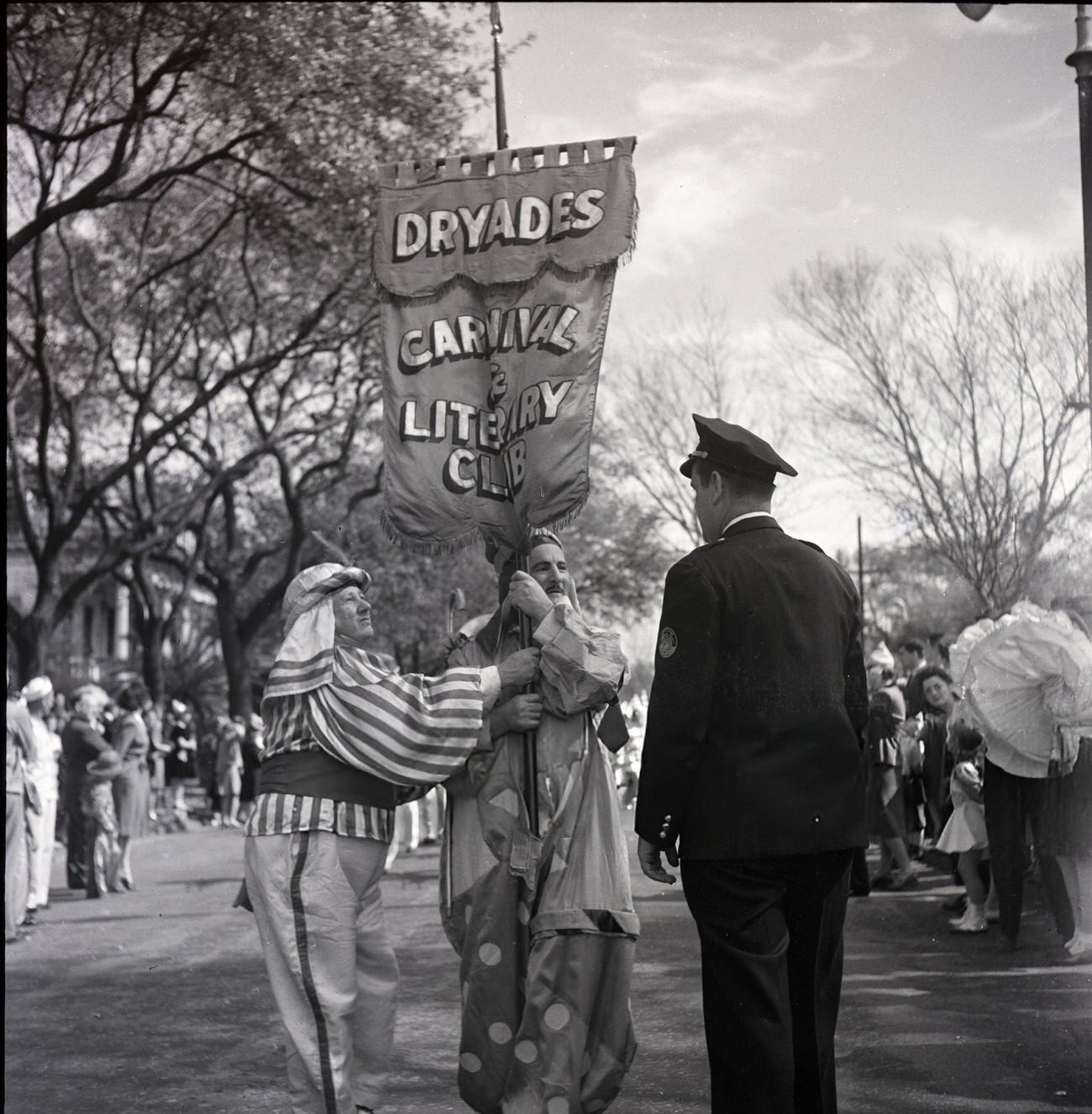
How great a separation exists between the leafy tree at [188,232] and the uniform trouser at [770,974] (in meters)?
10.9

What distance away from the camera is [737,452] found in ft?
13.3

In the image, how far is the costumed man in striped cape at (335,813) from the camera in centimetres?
440

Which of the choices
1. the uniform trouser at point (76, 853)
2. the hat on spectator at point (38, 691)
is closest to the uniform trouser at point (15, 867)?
the hat on spectator at point (38, 691)

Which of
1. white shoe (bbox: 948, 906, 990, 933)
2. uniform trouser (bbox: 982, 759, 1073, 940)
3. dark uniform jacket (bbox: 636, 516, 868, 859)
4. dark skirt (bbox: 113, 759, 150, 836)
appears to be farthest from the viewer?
dark skirt (bbox: 113, 759, 150, 836)

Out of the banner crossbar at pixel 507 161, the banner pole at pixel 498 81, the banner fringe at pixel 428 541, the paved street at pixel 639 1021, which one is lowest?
the paved street at pixel 639 1021

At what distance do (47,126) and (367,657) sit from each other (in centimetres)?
1228

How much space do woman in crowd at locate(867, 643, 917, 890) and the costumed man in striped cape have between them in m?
2.12

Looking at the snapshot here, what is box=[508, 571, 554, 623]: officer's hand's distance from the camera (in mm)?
4691

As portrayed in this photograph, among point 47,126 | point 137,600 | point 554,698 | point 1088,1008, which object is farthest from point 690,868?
point 137,600

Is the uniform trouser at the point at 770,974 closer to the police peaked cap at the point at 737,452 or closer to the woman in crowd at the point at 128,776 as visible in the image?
the police peaked cap at the point at 737,452

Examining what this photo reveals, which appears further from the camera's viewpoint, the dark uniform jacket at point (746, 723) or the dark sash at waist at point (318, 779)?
the dark sash at waist at point (318, 779)

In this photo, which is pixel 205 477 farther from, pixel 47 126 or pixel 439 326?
pixel 439 326

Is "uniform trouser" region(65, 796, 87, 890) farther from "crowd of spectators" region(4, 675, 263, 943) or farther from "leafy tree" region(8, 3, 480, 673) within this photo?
"leafy tree" region(8, 3, 480, 673)

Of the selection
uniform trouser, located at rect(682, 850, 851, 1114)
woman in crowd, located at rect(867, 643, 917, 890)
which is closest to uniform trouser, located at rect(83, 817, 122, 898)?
woman in crowd, located at rect(867, 643, 917, 890)
